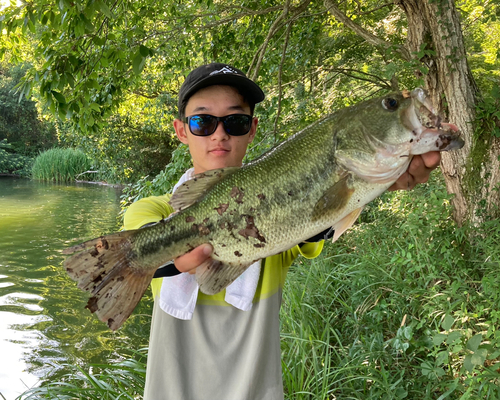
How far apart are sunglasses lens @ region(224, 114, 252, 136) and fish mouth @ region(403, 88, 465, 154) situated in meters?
0.78

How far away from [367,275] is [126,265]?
3439mm

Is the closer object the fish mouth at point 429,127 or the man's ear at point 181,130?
the fish mouth at point 429,127

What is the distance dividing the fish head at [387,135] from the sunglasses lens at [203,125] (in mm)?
673

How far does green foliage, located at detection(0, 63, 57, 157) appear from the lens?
1307 inches

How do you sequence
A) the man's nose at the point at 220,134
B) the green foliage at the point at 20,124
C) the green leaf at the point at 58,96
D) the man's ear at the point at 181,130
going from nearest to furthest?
the man's nose at the point at 220,134, the man's ear at the point at 181,130, the green leaf at the point at 58,96, the green foliage at the point at 20,124

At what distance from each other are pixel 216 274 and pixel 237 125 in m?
0.76

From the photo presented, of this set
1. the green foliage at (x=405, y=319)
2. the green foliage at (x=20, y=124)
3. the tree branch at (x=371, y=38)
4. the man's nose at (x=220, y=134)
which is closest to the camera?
the man's nose at (x=220, y=134)

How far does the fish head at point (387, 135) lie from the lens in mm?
1530

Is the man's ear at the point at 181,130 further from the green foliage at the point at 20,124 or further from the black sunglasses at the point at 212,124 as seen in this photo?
the green foliage at the point at 20,124

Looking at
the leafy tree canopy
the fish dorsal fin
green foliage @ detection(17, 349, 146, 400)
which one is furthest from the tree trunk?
green foliage @ detection(17, 349, 146, 400)

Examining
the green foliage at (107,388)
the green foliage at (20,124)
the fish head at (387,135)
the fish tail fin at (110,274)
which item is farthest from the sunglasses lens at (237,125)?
the green foliage at (20,124)

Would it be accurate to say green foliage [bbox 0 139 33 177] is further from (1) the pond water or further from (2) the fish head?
(2) the fish head

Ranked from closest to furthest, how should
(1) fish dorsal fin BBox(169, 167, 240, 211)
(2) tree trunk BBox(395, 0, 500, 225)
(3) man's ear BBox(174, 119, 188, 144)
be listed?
(1) fish dorsal fin BBox(169, 167, 240, 211) < (3) man's ear BBox(174, 119, 188, 144) < (2) tree trunk BBox(395, 0, 500, 225)

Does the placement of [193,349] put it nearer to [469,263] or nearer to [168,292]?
[168,292]
